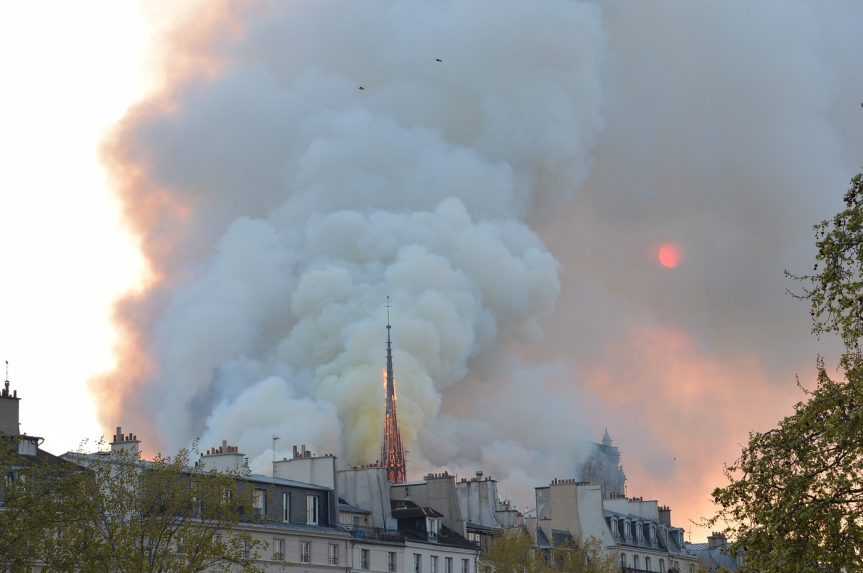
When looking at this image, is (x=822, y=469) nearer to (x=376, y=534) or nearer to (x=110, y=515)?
(x=110, y=515)

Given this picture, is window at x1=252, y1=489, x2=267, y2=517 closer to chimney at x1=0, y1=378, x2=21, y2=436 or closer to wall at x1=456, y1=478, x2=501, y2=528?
chimney at x1=0, y1=378, x2=21, y2=436

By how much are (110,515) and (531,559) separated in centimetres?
2992

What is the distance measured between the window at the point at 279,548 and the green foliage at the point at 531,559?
1286 centimetres

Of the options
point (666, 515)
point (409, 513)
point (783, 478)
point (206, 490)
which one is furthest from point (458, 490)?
point (783, 478)

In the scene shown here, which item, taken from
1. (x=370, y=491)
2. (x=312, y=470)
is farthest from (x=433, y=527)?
(x=312, y=470)

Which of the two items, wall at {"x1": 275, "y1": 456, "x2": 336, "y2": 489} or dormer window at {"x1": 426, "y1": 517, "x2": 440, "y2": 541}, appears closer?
wall at {"x1": 275, "y1": 456, "x2": 336, "y2": 489}

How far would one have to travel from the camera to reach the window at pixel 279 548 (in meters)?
63.5

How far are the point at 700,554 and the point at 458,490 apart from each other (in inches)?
1200

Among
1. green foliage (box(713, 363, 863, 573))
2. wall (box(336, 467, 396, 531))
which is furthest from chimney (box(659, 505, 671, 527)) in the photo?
green foliage (box(713, 363, 863, 573))

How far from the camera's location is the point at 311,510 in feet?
221

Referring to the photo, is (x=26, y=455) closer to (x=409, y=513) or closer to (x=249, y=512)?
(x=249, y=512)

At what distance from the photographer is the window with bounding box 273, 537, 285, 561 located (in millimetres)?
63484

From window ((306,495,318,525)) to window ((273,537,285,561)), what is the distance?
2.75 m

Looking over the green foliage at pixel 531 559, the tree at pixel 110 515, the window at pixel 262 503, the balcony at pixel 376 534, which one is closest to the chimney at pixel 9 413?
the tree at pixel 110 515
